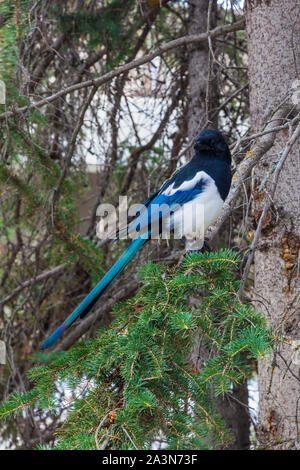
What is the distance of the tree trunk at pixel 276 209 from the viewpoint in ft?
7.53

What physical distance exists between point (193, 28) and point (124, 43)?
44cm

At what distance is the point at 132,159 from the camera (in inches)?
150

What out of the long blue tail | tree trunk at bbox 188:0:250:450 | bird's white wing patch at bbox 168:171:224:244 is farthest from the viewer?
tree trunk at bbox 188:0:250:450

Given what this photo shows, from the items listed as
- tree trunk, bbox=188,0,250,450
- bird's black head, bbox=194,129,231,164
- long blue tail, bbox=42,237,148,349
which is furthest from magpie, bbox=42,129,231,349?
tree trunk, bbox=188,0,250,450

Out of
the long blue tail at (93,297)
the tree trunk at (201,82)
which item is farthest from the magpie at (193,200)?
the tree trunk at (201,82)

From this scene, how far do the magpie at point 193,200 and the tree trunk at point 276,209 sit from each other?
19cm

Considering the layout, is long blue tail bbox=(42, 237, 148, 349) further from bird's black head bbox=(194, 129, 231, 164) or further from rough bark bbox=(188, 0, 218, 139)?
rough bark bbox=(188, 0, 218, 139)

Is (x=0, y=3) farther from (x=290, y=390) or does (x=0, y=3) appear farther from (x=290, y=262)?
(x=290, y=390)

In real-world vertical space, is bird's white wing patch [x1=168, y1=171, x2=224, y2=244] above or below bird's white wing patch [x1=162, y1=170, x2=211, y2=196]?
below

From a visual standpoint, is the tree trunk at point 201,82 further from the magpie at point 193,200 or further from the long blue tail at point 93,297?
the long blue tail at point 93,297

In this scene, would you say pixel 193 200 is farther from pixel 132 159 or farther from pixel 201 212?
pixel 132 159

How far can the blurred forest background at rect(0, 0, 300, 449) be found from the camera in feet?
7.67

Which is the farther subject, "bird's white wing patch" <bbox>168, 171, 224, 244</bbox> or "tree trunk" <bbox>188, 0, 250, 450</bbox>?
"tree trunk" <bbox>188, 0, 250, 450</bbox>

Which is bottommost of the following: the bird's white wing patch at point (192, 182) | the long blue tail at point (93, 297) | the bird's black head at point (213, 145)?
the long blue tail at point (93, 297)
